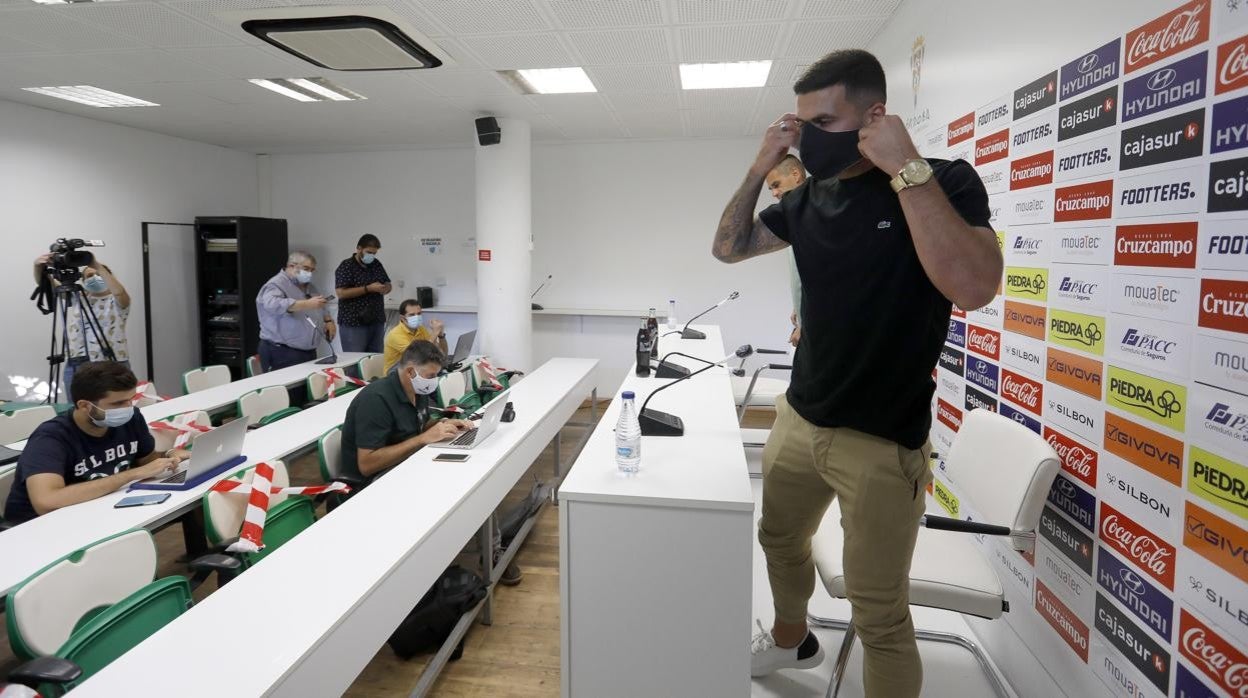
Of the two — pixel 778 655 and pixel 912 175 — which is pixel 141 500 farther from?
pixel 912 175

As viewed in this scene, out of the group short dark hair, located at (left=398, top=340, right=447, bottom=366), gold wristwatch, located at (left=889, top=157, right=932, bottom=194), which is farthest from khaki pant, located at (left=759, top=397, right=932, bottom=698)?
short dark hair, located at (left=398, top=340, right=447, bottom=366)

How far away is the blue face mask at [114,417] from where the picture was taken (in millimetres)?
2303

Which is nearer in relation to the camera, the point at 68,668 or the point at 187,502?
the point at 68,668

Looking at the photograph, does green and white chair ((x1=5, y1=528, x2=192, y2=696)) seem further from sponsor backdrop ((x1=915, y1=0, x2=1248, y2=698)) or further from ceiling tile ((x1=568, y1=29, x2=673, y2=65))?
ceiling tile ((x1=568, y1=29, x2=673, y2=65))

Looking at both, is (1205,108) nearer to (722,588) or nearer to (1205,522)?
(1205,522)

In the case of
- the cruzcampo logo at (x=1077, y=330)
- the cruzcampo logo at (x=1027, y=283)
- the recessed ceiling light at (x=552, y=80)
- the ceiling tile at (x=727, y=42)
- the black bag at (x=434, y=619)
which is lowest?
the black bag at (x=434, y=619)

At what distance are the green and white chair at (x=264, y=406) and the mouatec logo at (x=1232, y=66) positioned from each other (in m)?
3.71

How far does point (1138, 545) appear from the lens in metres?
1.38

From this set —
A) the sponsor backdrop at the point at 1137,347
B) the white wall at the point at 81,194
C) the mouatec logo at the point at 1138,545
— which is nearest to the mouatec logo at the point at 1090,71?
the sponsor backdrop at the point at 1137,347

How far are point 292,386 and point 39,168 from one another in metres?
3.32

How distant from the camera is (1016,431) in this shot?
182 centimetres

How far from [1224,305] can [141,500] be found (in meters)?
2.96

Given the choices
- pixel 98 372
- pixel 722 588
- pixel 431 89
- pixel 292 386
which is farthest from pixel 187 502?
pixel 431 89

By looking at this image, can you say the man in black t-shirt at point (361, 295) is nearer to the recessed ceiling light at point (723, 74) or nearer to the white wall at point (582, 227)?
the white wall at point (582, 227)
